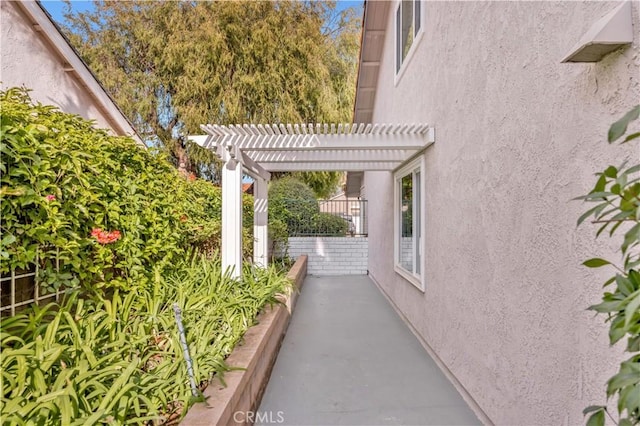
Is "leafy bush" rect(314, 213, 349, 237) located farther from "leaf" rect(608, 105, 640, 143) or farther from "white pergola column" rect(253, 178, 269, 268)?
"leaf" rect(608, 105, 640, 143)

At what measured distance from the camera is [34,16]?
6383 millimetres

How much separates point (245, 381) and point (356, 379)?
70.8 inches

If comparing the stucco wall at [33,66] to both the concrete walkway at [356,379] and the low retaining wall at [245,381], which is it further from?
the concrete walkway at [356,379]

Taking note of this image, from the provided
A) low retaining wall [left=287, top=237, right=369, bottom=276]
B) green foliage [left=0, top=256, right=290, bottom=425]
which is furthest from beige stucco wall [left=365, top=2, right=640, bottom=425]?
low retaining wall [left=287, top=237, right=369, bottom=276]

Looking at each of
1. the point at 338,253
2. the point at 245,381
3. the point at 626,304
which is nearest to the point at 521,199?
the point at 626,304

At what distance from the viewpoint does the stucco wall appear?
6016 millimetres

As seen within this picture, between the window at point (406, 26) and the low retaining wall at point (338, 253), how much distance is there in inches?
267

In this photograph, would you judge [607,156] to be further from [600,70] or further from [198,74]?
[198,74]

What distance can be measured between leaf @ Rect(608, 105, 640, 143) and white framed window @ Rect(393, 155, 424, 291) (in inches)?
188

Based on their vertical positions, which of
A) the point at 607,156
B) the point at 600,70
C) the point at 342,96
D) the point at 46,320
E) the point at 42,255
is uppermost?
the point at 342,96

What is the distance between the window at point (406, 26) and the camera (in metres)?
6.43

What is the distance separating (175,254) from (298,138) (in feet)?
8.39

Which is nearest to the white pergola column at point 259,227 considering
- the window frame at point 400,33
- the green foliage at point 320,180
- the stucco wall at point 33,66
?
the stucco wall at point 33,66

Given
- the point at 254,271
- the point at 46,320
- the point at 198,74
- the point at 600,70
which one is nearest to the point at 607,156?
the point at 600,70
